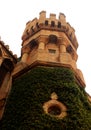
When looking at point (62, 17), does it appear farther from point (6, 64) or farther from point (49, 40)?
point (6, 64)

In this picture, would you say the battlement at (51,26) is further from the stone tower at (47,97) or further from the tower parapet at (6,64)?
the tower parapet at (6,64)

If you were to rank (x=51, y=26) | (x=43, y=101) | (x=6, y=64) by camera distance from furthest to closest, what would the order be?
1. (x=51, y=26)
2. (x=6, y=64)
3. (x=43, y=101)

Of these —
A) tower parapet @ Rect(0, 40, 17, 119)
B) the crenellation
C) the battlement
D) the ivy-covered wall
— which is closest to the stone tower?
the ivy-covered wall

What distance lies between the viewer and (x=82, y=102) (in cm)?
1593

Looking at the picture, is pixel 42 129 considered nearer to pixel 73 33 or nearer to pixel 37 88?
pixel 37 88

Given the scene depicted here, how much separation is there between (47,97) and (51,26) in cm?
1043

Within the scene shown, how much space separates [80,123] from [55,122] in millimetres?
1267

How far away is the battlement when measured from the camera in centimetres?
2428

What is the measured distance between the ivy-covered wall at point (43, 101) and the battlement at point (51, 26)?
7.11 m

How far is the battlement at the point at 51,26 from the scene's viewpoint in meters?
24.3

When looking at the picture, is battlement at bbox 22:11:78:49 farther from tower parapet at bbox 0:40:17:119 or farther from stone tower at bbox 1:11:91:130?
tower parapet at bbox 0:40:17:119

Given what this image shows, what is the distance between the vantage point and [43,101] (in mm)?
15078

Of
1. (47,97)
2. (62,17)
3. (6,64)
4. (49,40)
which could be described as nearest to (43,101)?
(47,97)

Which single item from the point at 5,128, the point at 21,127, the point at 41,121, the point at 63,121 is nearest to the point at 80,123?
the point at 63,121
